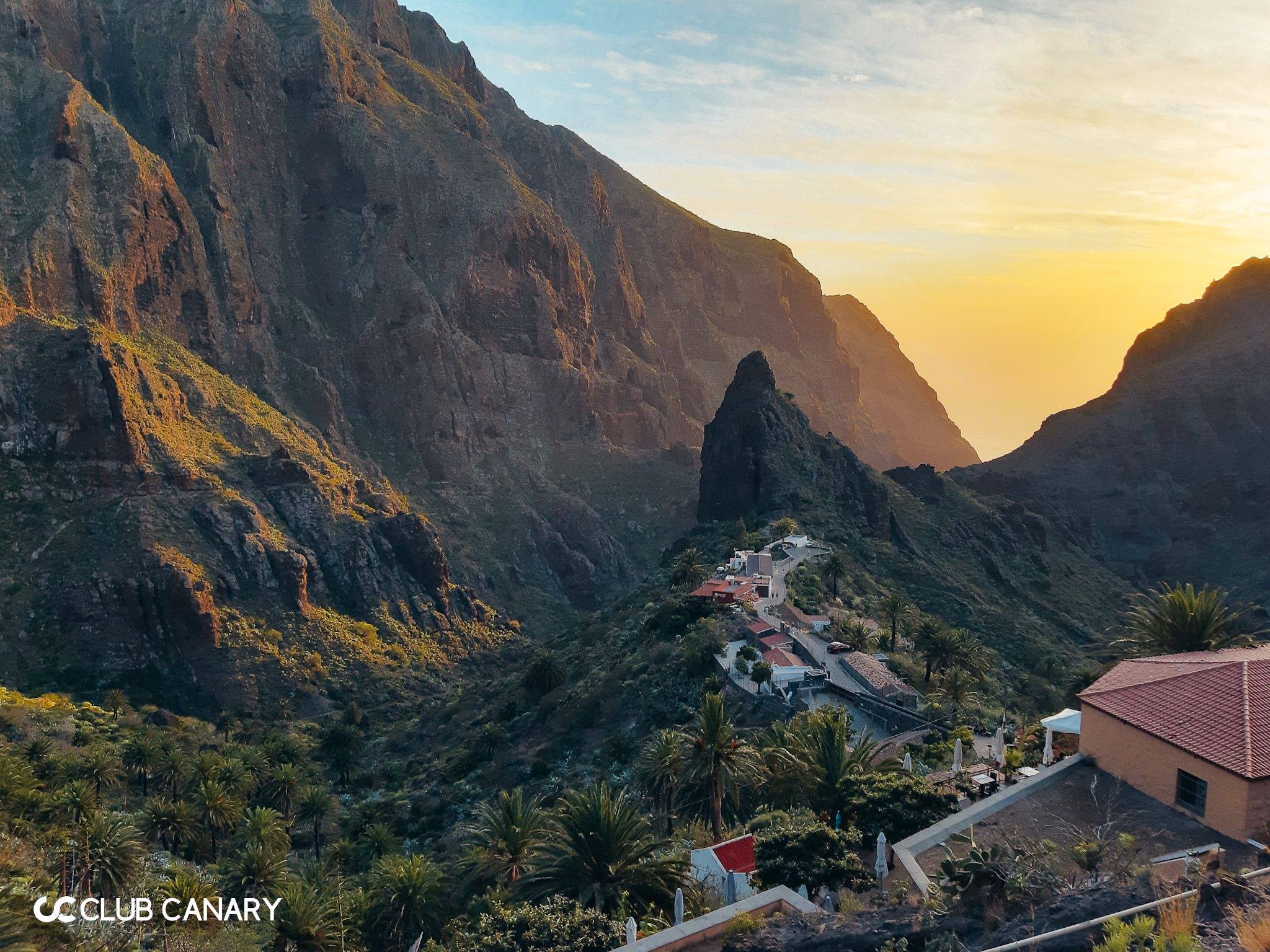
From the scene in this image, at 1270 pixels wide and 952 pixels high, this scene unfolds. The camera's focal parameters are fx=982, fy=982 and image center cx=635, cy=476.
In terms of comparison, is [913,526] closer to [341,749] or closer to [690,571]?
[690,571]

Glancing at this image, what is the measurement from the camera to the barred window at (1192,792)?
20.1 meters

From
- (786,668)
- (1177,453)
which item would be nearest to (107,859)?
(786,668)

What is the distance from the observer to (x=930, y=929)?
14.6 m

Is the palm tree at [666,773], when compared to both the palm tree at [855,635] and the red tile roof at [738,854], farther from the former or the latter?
the palm tree at [855,635]

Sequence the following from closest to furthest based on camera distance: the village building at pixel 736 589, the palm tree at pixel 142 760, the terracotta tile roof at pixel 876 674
A: 1. the terracotta tile roof at pixel 876 674
2. the palm tree at pixel 142 760
3. the village building at pixel 736 589

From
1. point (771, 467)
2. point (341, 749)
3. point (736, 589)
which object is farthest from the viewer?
point (771, 467)

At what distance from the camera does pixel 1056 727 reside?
2823cm

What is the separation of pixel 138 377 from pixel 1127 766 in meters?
84.9

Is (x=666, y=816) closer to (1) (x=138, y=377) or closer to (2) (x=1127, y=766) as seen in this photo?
(2) (x=1127, y=766)

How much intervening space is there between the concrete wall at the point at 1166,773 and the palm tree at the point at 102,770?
3950cm

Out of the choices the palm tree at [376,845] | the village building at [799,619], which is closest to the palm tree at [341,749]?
the palm tree at [376,845]

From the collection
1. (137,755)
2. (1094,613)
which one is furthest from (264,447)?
(1094,613)

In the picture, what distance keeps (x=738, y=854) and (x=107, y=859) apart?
20.0 meters

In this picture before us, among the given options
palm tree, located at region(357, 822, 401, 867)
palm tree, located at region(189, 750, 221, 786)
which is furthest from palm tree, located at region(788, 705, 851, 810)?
palm tree, located at region(189, 750, 221, 786)
